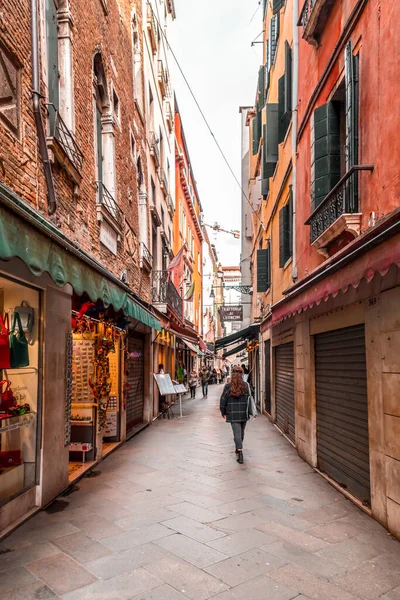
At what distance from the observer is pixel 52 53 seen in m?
7.30

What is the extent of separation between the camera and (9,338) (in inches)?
220

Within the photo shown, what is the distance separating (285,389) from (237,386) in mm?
3442

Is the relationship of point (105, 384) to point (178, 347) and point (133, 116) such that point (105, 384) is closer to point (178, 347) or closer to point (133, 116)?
point (133, 116)

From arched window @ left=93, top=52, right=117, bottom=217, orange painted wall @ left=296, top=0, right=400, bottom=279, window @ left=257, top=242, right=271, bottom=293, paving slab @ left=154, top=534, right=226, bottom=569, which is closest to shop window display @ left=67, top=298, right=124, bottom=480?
arched window @ left=93, top=52, right=117, bottom=217

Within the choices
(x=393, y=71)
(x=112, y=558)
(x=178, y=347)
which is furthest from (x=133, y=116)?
(x=178, y=347)

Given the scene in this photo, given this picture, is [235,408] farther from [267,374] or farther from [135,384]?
[267,374]

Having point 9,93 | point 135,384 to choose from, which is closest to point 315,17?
point 9,93

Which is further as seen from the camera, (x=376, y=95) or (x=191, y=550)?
(x=376, y=95)

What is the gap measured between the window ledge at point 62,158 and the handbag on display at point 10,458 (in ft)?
12.6

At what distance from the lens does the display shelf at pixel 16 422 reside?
5441mm

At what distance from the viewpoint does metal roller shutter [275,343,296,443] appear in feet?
36.7

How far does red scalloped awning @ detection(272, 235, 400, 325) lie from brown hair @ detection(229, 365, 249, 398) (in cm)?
224

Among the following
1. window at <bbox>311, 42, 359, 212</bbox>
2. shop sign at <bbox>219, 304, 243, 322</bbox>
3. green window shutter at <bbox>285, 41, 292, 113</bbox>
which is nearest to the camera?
window at <bbox>311, 42, 359, 212</bbox>

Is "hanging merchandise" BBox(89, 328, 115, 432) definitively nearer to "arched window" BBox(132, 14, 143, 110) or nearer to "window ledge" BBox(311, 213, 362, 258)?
"window ledge" BBox(311, 213, 362, 258)
